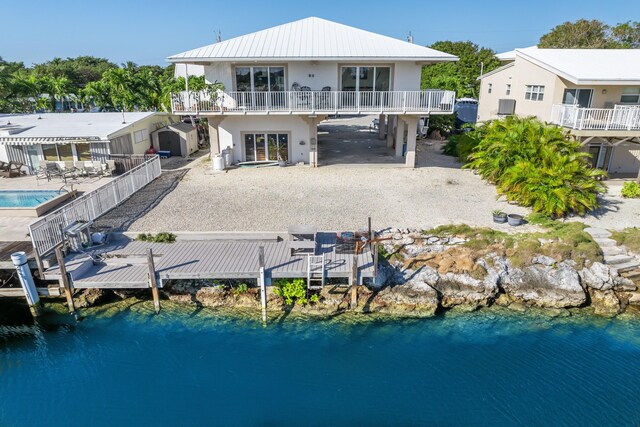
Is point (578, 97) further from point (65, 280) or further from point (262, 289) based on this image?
point (65, 280)

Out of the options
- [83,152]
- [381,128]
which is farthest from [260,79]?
[381,128]

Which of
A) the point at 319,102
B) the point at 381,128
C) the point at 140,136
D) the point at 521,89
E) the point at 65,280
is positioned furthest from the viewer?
the point at 381,128

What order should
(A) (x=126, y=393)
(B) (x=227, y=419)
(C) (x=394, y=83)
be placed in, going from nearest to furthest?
(B) (x=227, y=419) < (A) (x=126, y=393) < (C) (x=394, y=83)

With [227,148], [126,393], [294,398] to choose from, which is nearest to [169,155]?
[227,148]

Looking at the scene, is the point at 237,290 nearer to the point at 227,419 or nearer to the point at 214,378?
→ the point at 214,378

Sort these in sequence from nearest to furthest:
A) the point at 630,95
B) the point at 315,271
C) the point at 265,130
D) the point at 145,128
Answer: the point at 315,271
the point at 630,95
the point at 265,130
the point at 145,128

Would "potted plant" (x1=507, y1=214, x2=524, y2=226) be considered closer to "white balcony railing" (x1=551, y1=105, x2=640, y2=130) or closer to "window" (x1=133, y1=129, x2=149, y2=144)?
"white balcony railing" (x1=551, y1=105, x2=640, y2=130)
